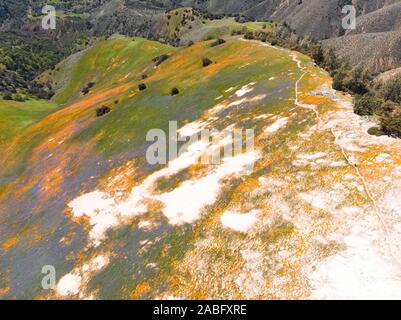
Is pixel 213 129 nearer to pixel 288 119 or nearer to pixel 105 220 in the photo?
pixel 288 119

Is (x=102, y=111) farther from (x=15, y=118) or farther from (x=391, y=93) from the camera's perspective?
(x=391, y=93)

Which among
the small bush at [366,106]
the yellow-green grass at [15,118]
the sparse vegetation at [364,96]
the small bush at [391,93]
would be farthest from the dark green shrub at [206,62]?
the small bush at [366,106]

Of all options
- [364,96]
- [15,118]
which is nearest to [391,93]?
[364,96]

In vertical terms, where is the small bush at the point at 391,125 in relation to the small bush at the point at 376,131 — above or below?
above

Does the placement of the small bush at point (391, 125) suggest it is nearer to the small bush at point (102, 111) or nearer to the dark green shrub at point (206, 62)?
the dark green shrub at point (206, 62)

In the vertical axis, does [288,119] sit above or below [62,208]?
above

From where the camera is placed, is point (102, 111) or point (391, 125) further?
point (102, 111)

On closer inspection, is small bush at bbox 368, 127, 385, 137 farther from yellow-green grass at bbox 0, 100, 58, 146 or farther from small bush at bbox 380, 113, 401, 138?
yellow-green grass at bbox 0, 100, 58, 146

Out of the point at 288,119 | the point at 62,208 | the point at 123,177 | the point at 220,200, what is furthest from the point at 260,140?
the point at 62,208
